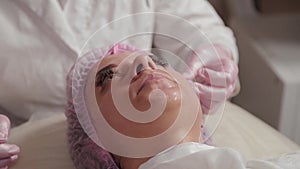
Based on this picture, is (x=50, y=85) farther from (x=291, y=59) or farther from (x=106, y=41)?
(x=291, y=59)

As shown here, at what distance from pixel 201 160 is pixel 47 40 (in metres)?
0.37

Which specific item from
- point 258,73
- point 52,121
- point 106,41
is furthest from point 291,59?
point 52,121

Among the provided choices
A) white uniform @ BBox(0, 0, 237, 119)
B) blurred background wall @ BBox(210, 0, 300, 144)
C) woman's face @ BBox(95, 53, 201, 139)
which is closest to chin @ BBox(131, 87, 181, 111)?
woman's face @ BBox(95, 53, 201, 139)

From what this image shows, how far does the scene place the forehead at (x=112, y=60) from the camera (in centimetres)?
81

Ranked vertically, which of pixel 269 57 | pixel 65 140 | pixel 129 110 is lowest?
pixel 269 57

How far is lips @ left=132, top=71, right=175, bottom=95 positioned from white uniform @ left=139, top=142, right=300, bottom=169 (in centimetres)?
8

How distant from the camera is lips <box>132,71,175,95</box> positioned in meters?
0.76

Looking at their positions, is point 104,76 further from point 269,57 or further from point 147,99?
point 269,57

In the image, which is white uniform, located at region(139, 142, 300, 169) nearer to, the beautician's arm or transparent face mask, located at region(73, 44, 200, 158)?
transparent face mask, located at region(73, 44, 200, 158)

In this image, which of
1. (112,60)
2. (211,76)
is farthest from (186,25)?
(112,60)

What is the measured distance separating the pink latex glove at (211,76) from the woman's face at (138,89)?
0.34 ft

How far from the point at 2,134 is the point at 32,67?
0.47ft

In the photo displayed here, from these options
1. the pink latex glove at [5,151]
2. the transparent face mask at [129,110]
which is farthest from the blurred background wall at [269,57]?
the pink latex glove at [5,151]

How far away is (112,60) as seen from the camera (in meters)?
0.81
